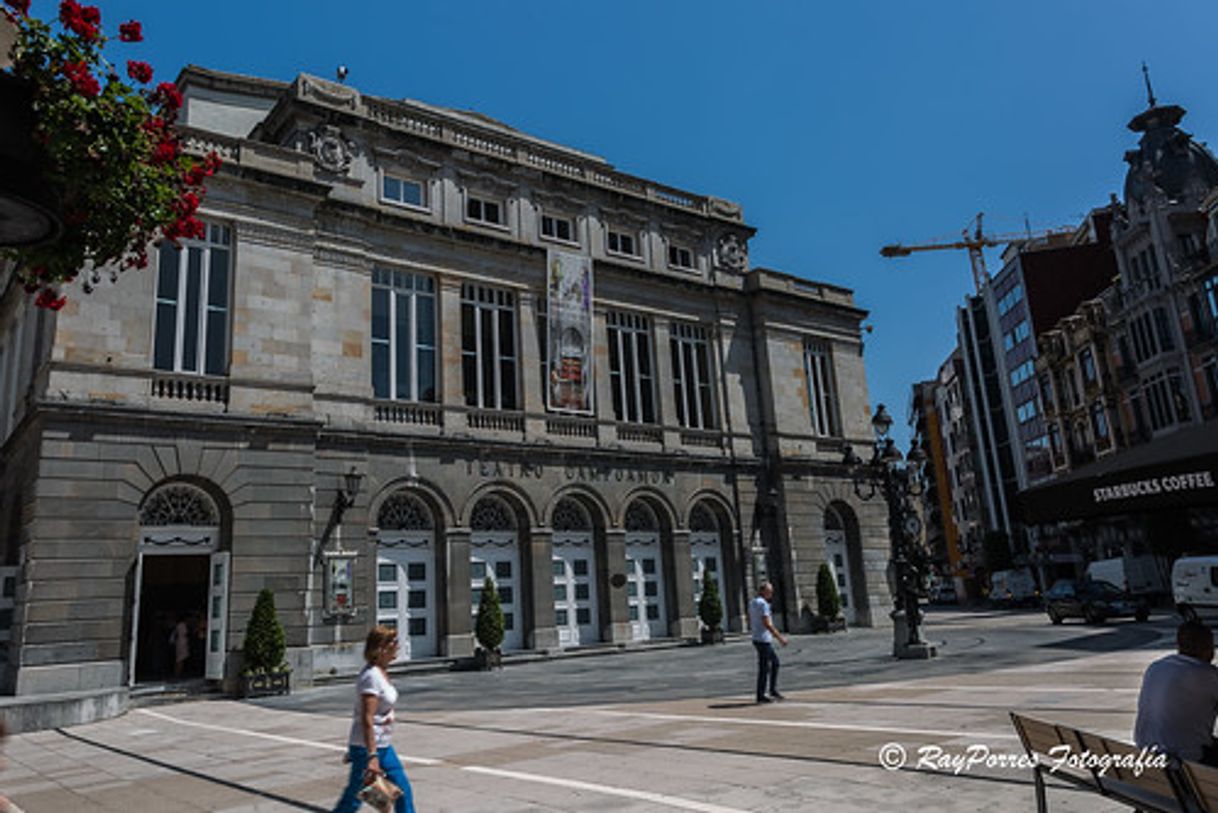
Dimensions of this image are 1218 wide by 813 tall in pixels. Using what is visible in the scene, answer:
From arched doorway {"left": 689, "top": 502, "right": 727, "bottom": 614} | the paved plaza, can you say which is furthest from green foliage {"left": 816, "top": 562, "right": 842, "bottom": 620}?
the paved plaza

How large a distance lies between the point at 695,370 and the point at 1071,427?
39905mm

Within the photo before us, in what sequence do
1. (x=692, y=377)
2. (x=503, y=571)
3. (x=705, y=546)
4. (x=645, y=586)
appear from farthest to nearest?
(x=692, y=377) → (x=705, y=546) → (x=645, y=586) → (x=503, y=571)

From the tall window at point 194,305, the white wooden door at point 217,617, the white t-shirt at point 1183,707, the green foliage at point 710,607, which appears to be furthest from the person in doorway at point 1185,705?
the green foliage at point 710,607

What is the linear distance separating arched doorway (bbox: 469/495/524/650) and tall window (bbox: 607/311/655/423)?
223 inches

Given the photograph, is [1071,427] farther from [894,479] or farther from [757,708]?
[757,708]

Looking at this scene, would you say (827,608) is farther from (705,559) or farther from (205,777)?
(205,777)

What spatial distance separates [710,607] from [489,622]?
321 inches

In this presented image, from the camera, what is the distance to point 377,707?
561cm

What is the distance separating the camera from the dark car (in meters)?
29.5

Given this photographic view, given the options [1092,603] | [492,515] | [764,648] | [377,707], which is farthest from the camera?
[1092,603]

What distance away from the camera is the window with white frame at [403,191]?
2497 cm

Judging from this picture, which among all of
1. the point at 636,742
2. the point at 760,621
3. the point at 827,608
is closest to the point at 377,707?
the point at 636,742

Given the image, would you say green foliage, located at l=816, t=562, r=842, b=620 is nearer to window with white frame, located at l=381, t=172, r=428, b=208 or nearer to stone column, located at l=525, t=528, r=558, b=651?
stone column, located at l=525, t=528, r=558, b=651

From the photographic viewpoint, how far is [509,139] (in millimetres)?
27594
